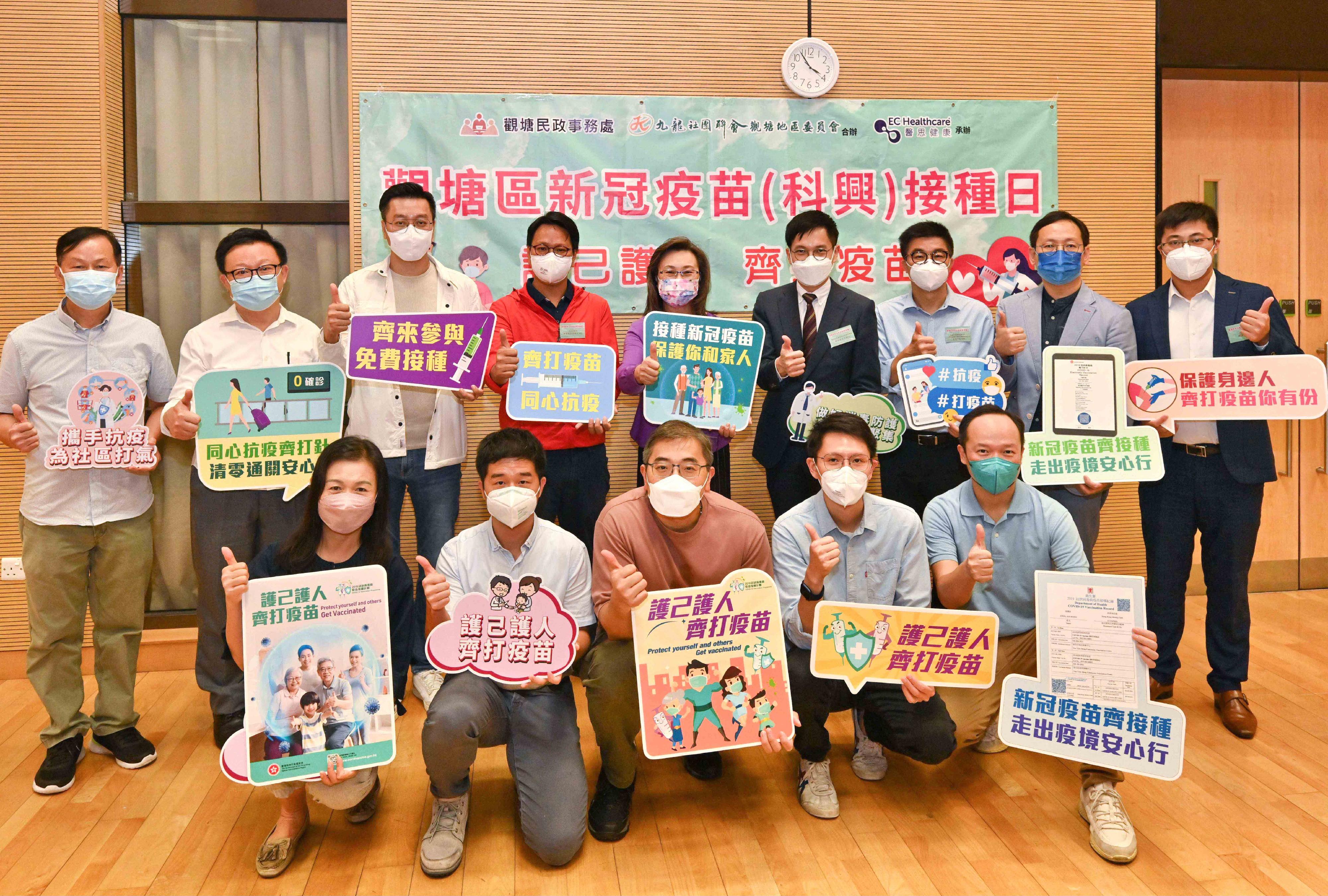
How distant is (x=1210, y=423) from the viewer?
10.3 ft

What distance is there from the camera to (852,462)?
2498mm

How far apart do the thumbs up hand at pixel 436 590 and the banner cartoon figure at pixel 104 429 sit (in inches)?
48.3

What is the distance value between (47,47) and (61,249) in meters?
1.36

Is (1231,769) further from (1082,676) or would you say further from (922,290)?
(922,290)

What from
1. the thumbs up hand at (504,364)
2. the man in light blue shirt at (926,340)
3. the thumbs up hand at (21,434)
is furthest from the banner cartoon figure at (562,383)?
the thumbs up hand at (21,434)

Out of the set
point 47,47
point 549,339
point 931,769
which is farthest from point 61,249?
point 931,769

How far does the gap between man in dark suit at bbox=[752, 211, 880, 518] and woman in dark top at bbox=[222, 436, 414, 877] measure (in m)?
1.39

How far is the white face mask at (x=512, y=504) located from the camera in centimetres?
241

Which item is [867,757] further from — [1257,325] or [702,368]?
[1257,325]

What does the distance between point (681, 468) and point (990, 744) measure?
1.49 meters

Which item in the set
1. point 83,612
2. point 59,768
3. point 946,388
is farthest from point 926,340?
point 59,768

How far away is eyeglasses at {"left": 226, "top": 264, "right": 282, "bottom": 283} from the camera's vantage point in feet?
9.74

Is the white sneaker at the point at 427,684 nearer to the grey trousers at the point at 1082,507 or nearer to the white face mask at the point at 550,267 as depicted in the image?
the white face mask at the point at 550,267

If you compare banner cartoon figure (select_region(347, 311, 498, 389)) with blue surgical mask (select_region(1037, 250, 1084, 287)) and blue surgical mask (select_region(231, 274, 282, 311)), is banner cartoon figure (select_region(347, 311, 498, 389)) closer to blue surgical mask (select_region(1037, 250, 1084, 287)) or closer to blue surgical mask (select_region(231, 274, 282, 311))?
blue surgical mask (select_region(231, 274, 282, 311))
